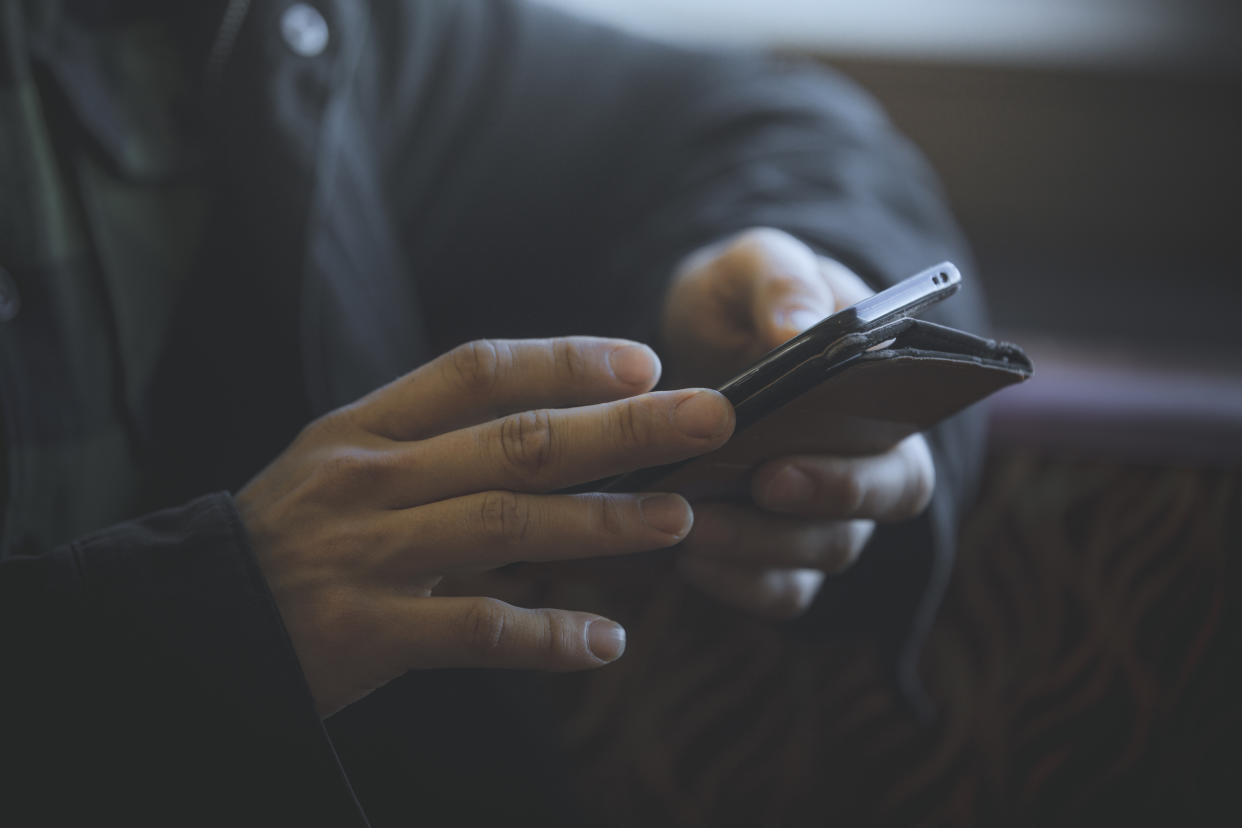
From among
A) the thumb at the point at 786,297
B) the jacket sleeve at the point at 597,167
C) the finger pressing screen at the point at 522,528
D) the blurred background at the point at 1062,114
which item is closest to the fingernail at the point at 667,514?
the finger pressing screen at the point at 522,528

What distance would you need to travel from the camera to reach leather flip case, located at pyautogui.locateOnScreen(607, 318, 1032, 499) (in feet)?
1.00

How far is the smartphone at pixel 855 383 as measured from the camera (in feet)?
0.99

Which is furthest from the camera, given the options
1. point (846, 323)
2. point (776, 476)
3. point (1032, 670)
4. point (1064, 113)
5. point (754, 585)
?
point (1064, 113)

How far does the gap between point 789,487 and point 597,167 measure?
1.53 ft

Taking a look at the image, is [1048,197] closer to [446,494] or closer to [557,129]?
[557,129]

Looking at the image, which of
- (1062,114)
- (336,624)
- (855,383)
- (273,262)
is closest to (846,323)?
(855,383)

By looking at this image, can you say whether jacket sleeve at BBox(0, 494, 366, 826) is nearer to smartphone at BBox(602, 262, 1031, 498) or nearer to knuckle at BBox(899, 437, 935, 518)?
smartphone at BBox(602, 262, 1031, 498)

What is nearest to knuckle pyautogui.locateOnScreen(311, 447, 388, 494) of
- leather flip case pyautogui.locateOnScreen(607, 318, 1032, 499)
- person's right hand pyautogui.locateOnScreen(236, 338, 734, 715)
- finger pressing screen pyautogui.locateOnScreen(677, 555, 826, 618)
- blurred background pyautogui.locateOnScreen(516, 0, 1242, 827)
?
person's right hand pyautogui.locateOnScreen(236, 338, 734, 715)

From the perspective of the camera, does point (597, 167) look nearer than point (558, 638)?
No

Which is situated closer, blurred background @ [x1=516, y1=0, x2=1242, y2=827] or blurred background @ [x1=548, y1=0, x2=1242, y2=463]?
blurred background @ [x1=516, y1=0, x2=1242, y2=827]

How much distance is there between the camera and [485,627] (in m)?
0.35

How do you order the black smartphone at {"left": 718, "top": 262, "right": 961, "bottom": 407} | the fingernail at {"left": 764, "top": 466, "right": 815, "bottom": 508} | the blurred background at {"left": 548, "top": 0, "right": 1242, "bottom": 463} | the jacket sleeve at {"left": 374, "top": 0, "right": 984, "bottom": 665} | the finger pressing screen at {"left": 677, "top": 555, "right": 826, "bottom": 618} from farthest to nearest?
1. the blurred background at {"left": 548, "top": 0, "right": 1242, "bottom": 463}
2. the jacket sleeve at {"left": 374, "top": 0, "right": 984, "bottom": 665}
3. the finger pressing screen at {"left": 677, "top": 555, "right": 826, "bottom": 618}
4. the fingernail at {"left": 764, "top": 466, "right": 815, "bottom": 508}
5. the black smartphone at {"left": 718, "top": 262, "right": 961, "bottom": 407}

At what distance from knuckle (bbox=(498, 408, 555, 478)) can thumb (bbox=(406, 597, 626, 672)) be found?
0.21 feet

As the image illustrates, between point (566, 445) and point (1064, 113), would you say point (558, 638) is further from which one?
point (1064, 113)
